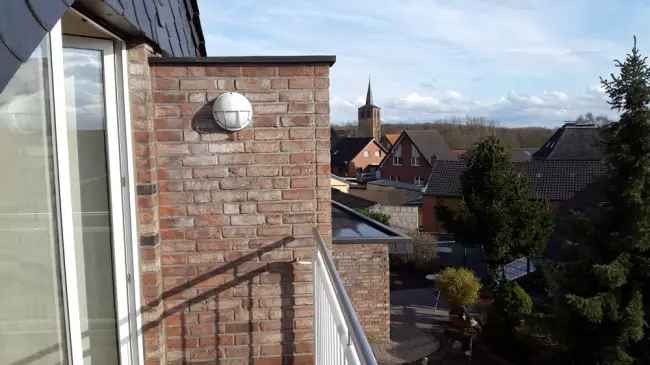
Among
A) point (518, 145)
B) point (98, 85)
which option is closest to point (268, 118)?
point (98, 85)

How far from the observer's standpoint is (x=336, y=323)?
5.69ft

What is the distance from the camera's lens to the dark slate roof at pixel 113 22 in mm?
951

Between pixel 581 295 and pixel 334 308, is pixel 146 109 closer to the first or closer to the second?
pixel 334 308

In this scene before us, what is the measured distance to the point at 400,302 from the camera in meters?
16.0

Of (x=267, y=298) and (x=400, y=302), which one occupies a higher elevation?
(x=267, y=298)

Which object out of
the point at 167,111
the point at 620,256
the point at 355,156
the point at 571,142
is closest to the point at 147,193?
the point at 167,111

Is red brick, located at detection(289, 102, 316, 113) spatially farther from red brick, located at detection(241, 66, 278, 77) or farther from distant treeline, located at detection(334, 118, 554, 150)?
distant treeline, located at detection(334, 118, 554, 150)

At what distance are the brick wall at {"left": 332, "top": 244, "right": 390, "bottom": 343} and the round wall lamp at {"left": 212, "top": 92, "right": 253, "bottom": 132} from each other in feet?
21.7

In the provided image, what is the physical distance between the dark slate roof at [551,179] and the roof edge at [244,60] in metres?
22.0

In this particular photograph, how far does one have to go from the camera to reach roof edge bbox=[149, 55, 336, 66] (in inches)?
108

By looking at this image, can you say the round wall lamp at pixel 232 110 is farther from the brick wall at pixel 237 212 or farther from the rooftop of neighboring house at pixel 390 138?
the rooftop of neighboring house at pixel 390 138

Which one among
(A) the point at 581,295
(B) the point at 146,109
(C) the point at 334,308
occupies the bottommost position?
(A) the point at 581,295

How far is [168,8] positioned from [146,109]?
0.81 m

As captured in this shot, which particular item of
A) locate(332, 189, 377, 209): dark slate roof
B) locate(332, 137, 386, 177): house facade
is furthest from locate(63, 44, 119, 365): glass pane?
locate(332, 137, 386, 177): house facade
